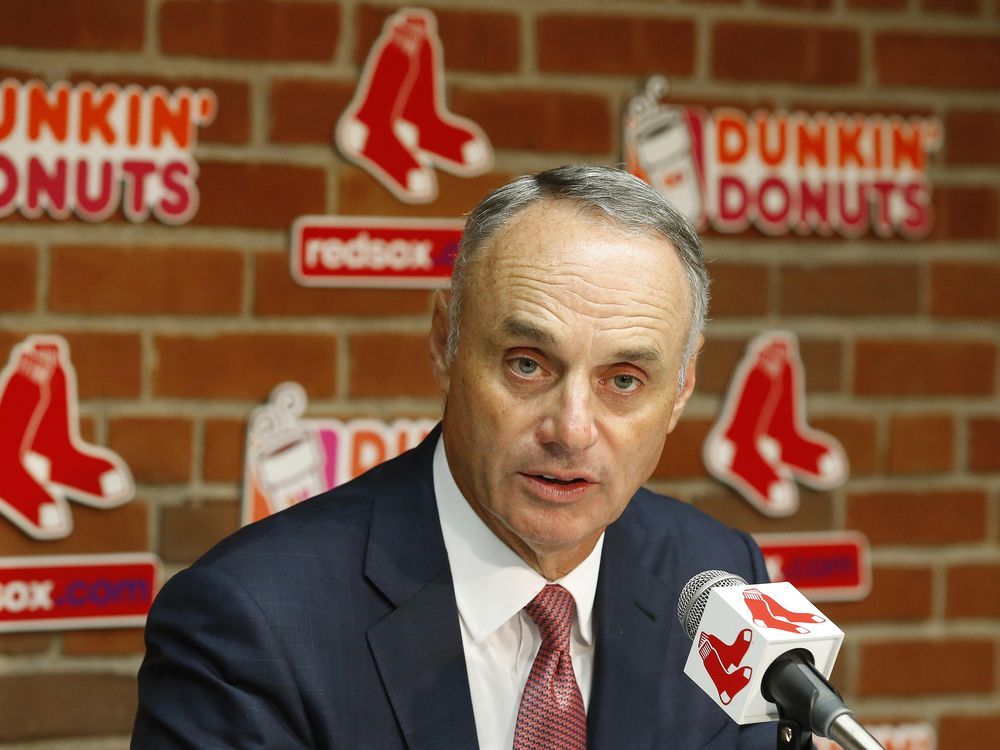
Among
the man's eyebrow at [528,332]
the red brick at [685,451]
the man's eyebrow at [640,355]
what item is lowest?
the red brick at [685,451]

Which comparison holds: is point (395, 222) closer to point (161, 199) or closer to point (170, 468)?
point (161, 199)

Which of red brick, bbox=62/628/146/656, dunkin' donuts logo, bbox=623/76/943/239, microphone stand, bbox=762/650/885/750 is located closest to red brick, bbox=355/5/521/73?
dunkin' donuts logo, bbox=623/76/943/239

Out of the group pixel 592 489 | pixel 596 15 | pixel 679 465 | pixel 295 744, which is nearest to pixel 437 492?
pixel 592 489

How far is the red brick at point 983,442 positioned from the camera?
2732mm

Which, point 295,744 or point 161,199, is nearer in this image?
point 295,744

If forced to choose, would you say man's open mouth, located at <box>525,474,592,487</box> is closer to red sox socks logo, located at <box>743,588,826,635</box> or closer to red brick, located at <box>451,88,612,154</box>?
red sox socks logo, located at <box>743,588,826,635</box>

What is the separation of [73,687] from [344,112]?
3.85 feet

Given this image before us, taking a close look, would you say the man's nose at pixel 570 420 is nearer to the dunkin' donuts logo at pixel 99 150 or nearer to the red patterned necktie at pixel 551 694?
the red patterned necktie at pixel 551 694

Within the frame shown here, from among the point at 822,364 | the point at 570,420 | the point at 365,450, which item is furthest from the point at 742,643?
the point at 822,364

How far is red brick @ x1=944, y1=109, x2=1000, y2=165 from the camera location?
269 cm

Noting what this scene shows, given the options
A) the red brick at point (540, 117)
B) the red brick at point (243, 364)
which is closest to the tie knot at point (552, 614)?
the red brick at point (243, 364)

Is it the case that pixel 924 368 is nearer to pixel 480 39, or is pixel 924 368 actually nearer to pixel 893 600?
pixel 893 600

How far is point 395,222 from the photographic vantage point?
2.41 m

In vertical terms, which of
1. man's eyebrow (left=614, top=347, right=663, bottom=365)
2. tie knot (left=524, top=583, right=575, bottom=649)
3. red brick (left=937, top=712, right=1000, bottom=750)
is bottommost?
red brick (left=937, top=712, right=1000, bottom=750)
